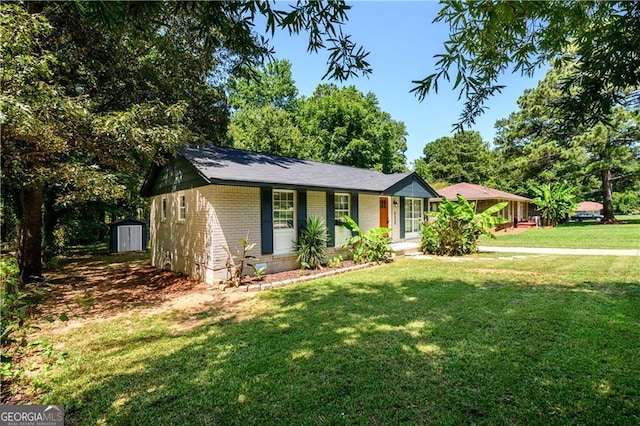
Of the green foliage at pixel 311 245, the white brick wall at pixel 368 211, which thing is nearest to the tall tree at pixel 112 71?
the green foliage at pixel 311 245

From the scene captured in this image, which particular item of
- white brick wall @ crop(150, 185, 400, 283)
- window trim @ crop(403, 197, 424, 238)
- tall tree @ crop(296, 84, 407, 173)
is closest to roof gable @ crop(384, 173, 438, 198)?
window trim @ crop(403, 197, 424, 238)

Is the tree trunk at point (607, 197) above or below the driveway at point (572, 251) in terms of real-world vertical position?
above

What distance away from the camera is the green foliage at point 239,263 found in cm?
895

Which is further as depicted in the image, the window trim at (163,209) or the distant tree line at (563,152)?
the distant tree line at (563,152)

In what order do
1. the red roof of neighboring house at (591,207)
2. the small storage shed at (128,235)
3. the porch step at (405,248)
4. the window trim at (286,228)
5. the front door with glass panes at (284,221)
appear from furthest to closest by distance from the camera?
the red roof of neighboring house at (591,207) < the small storage shed at (128,235) < the porch step at (405,248) < the front door with glass panes at (284,221) < the window trim at (286,228)

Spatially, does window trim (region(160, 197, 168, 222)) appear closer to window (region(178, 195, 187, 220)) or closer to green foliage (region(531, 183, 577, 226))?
window (region(178, 195, 187, 220))

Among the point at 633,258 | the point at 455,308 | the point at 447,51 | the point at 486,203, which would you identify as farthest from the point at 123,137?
the point at 486,203

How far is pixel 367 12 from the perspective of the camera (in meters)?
2.96

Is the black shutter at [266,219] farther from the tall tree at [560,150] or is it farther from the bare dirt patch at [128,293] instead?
the tall tree at [560,150]

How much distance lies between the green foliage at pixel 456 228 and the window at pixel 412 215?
233 centimetres

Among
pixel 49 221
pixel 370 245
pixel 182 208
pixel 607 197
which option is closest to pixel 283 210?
pixel 182 208

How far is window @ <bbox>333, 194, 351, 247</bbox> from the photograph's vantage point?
12.7 meters

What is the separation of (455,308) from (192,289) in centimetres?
688

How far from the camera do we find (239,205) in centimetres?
971
